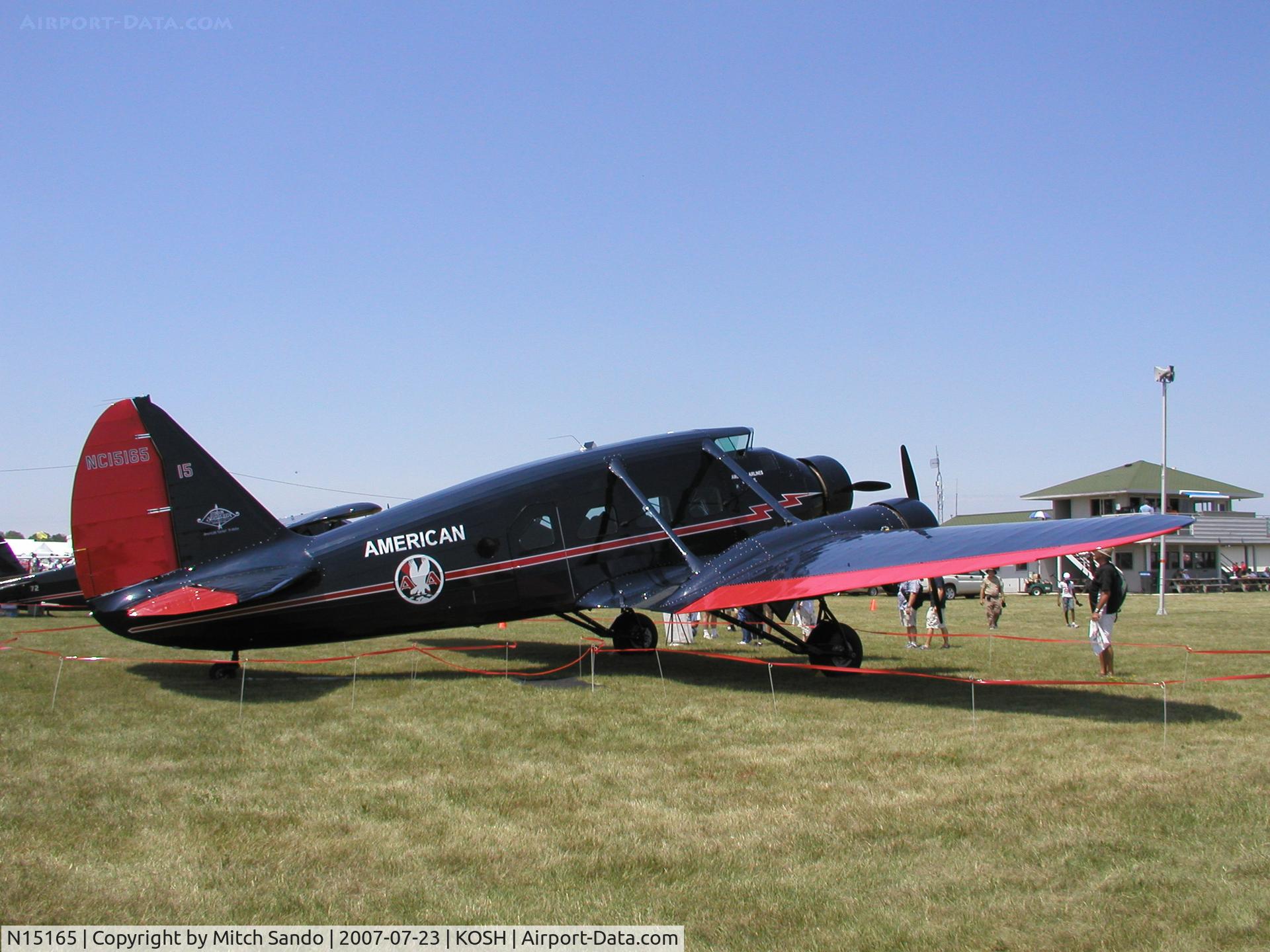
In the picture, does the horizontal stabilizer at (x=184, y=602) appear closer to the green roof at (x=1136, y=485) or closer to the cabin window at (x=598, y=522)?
the cabin window at (x=598, y=522)

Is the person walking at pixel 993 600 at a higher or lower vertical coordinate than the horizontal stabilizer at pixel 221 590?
lower

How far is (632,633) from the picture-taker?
704 inches

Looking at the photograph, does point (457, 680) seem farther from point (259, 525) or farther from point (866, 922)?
point (866, 922)

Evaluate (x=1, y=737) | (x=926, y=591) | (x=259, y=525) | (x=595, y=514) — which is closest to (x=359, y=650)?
(x=259, y=525)

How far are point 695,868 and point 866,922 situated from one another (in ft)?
3.94

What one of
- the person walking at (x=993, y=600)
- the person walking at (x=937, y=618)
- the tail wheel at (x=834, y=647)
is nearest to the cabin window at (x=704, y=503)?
the tail wheel at (x=834, y=647)

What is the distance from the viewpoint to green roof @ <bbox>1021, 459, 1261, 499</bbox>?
65188 millimetres

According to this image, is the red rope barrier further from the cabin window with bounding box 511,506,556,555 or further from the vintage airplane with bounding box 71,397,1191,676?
the cabin window with bounding box 511,506,556,555

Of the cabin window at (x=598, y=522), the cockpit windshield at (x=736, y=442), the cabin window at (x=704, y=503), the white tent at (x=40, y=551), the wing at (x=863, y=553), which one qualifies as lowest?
the white tent at (x=40, y=551)

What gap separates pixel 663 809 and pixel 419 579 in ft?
23.9

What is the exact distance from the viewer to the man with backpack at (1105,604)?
13750 millimetres

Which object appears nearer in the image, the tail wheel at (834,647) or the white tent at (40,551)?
the tail wheel at (834,647)

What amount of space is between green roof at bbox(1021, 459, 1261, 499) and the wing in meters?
57.5

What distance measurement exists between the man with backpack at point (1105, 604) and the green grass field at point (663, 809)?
1.15 metres
